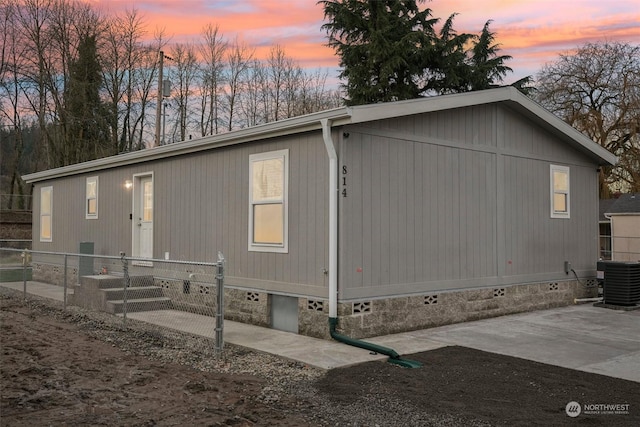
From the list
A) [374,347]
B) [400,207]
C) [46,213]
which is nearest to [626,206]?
[400,207]

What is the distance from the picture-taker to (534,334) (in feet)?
24.5

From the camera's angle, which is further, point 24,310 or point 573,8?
point 573,8

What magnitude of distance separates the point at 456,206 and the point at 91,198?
8.48m

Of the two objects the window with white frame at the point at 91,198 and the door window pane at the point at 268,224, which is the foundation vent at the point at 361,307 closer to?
the door window pane at the point at 268,224

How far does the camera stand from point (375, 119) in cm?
688

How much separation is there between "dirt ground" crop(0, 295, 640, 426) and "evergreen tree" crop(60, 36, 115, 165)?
78.4 feet

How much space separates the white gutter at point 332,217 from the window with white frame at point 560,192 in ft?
17.4

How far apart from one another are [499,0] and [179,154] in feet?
21.9

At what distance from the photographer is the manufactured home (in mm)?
7070

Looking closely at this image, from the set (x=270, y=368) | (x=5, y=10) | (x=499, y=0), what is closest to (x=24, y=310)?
(x=270, y=368)

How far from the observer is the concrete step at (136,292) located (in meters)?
8.84

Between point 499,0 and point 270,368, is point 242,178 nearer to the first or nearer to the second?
point 270,368

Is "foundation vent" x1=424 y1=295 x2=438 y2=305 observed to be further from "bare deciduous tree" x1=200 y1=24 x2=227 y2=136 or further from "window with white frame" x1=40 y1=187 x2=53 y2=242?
"bare deciduous tree" x1=200 y1=24 x2=227 y2=136

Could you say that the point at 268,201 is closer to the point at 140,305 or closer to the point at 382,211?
the point at 382,211
